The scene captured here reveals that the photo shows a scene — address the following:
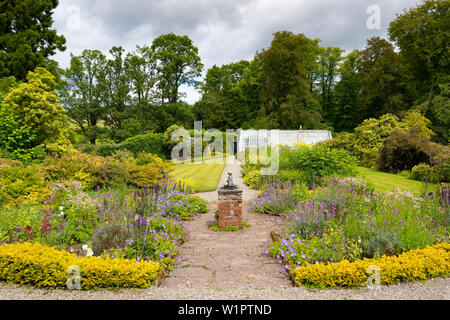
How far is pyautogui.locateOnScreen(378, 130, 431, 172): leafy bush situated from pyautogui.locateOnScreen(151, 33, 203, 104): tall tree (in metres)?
21.1

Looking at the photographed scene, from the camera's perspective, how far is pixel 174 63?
27469mm

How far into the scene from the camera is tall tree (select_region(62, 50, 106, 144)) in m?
26.2

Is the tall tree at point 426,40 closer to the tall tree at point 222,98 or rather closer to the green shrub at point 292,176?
the tall tree at point 222,98

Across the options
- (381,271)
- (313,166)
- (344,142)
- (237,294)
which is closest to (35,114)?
(313,166)

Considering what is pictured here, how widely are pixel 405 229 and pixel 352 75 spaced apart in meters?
30.7

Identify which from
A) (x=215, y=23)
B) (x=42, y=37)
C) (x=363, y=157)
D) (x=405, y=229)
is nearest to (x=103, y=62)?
(x=42, y=37)

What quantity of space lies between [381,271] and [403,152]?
11.5 m

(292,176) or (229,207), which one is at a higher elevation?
(292,176)

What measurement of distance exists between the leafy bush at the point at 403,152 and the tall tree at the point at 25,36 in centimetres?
2160

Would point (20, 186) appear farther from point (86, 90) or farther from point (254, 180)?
point (86, 90)

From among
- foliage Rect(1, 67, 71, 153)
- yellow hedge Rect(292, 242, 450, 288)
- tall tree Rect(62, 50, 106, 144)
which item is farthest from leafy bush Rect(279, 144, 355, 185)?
tall tree Rect(62, 50, 106, 144)

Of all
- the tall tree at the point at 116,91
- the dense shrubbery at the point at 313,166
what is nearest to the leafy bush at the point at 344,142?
the dense shrubbery at the point at 313,166

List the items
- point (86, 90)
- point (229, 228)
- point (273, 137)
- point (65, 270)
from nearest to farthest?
point (65, 270)
point (229, 228)
point (273, 137)
point (86, 90)

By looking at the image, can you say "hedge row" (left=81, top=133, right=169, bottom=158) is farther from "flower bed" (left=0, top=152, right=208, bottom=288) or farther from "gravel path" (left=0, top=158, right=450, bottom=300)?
"gravel path" (left=0, top=158, right=450, bottom=300)
